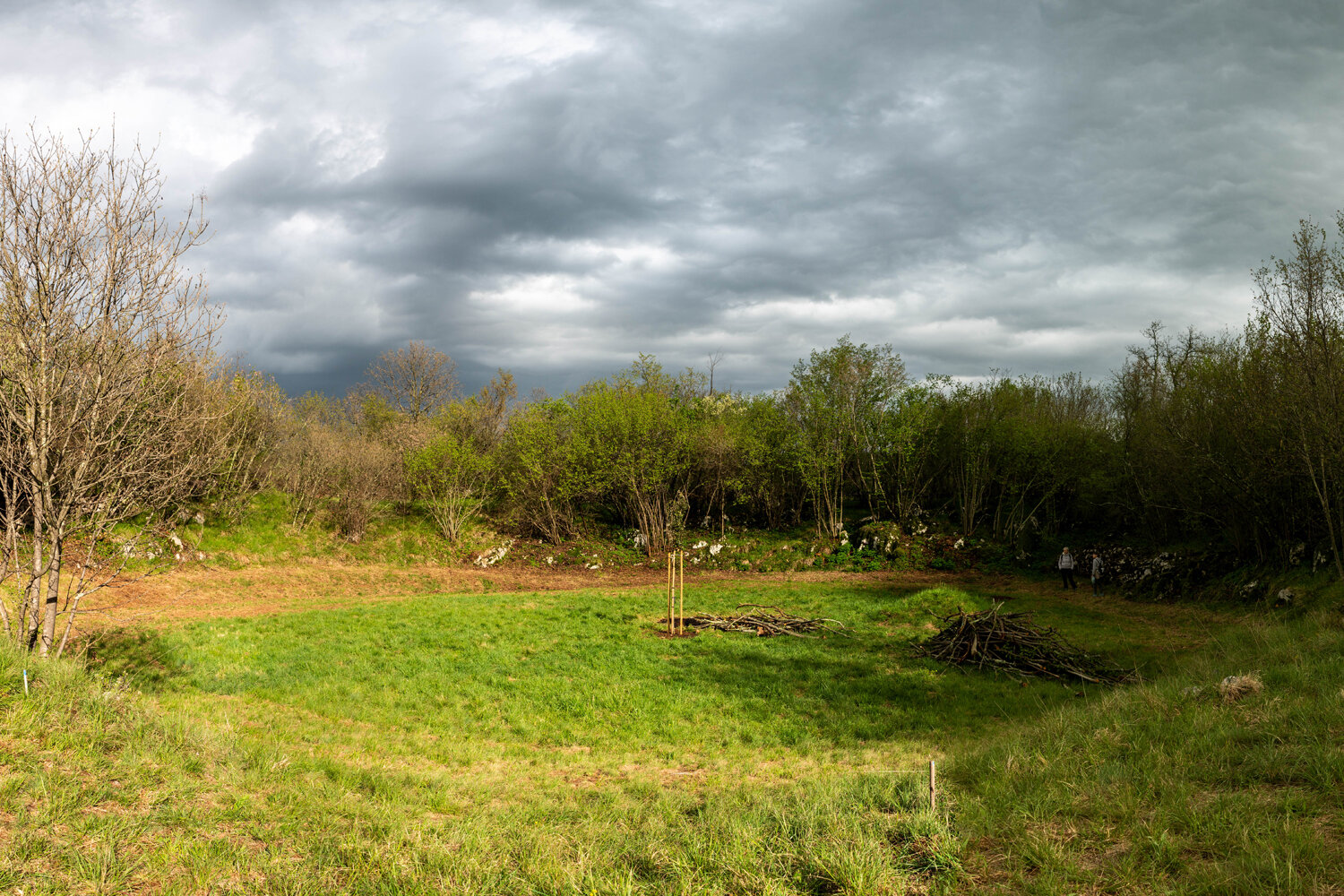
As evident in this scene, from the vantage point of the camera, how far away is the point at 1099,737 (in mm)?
5898

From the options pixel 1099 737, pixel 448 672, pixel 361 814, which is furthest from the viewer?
pixel 448 672

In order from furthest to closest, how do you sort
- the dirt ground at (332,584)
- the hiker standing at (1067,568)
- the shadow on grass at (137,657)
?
the hiker standing at (1067,568) → the dirt ground at (332,584) → the shadow on grass at (137,657)

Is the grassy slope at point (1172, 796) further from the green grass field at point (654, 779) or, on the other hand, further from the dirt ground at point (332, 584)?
the dirt ground at point (332, 584)

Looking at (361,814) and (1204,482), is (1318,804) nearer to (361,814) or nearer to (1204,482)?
(361,814)

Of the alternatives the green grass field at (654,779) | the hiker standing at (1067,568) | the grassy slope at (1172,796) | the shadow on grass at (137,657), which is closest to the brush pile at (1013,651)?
the green grass field at (654,779)

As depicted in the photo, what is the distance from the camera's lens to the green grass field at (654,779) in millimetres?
4000

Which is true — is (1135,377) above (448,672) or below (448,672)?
above

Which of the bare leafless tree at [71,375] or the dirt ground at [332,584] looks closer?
the bare leafless tree at [71,375]

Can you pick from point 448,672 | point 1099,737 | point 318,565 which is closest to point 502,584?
point 318,565

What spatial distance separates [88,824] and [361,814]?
1.72 metres

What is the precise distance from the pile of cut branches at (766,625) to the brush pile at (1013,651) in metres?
2.30

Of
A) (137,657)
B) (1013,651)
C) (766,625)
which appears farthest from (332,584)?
(1013,651)

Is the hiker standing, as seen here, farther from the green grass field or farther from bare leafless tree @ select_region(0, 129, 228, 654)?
bare leafless tree @ select_region(0, 129, 228, 654)

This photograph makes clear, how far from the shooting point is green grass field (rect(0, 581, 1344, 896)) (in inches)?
157
